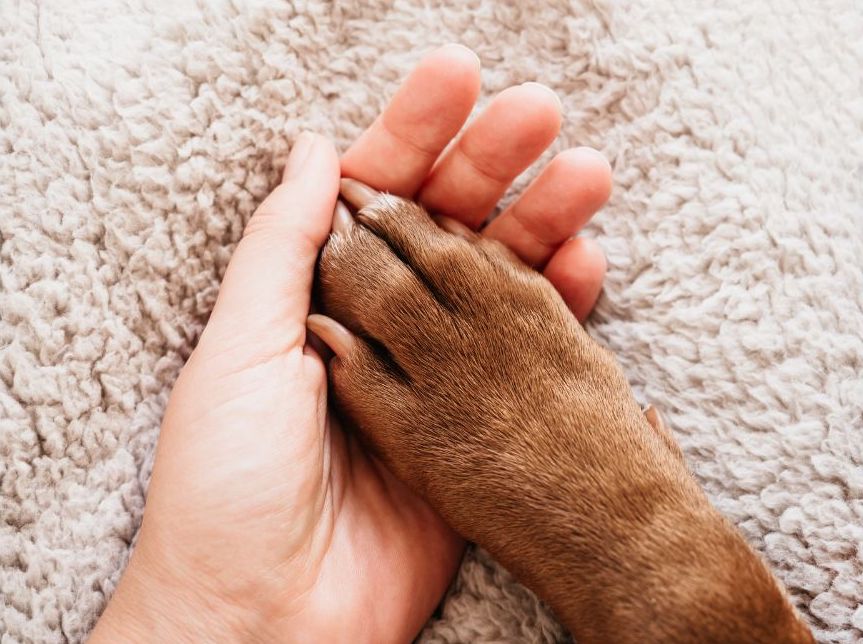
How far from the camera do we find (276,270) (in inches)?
39.0

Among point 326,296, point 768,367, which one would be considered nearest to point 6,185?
point 326,296

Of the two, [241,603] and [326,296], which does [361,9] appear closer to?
[326,296]

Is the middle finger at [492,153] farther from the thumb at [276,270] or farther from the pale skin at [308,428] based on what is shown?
the thumb at [276,270]

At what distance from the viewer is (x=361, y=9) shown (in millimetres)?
1217

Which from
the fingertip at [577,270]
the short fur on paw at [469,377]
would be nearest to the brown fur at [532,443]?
the short fur on paw at [469,377]

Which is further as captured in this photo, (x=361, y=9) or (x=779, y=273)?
(x=361, y=9)

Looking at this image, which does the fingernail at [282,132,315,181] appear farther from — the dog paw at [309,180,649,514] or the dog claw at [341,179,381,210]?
the dog paw at [309,180,649,514]

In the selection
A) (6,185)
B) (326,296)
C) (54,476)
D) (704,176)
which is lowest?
(54,476)

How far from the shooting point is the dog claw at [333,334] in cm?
93

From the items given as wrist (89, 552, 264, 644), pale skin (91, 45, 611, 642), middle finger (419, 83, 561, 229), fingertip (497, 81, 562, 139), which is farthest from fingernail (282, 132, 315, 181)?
wrist (89, 552, 264, 644)

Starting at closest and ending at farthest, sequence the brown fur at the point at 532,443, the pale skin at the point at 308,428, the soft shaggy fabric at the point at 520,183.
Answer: the brown fur at the point at 532,443 < the pale skin at the point at 308,428 < the soft shaggy fabric at the point at 520,183

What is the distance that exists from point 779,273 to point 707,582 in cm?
50

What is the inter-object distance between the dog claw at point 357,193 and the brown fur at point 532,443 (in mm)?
76

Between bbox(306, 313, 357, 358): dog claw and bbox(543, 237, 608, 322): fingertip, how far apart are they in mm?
312
